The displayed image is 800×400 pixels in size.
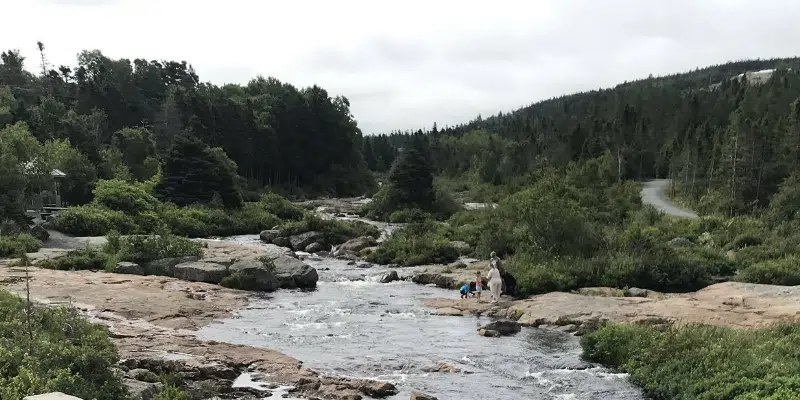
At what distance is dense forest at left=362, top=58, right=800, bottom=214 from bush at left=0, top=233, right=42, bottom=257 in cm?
3796

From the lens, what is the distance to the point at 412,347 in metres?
20.1

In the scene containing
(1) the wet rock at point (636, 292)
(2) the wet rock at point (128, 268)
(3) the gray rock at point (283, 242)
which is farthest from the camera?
(3) the gray rock at point (283, 242)

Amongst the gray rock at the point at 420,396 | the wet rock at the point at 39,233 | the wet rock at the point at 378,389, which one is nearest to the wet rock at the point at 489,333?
the wet rock at the point at 378,389

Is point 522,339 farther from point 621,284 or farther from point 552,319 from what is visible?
point 621,284

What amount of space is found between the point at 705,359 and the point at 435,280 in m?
18.2

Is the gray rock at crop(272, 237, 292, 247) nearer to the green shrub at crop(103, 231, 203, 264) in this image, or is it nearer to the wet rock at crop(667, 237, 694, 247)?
the green shrub at crop(103, 231, 203, 264)

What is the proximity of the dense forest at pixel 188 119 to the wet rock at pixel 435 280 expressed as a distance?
46169mm

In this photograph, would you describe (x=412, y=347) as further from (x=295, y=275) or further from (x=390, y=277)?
(x=390, y=277)

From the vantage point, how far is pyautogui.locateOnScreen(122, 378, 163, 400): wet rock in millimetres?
12705

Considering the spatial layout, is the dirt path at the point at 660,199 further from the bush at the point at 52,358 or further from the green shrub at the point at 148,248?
the bush at the point at 52,358

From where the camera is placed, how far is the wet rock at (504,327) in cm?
2180

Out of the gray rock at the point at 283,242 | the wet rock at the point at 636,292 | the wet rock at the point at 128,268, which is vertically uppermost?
the wet rock at the point at 128,268

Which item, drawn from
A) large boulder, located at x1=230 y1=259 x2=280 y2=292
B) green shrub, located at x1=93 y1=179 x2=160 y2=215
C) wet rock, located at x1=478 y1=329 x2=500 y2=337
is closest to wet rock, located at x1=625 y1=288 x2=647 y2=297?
wet rock, located at x1=478 y1=329 x2=500 y2=337

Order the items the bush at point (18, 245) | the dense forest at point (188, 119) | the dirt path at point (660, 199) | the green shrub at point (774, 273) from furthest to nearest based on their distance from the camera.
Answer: the dense forest at point (188, 119), the dirt path at point (660, 199), the bush at point (18, 245), the green shrub at point (774, 273)
